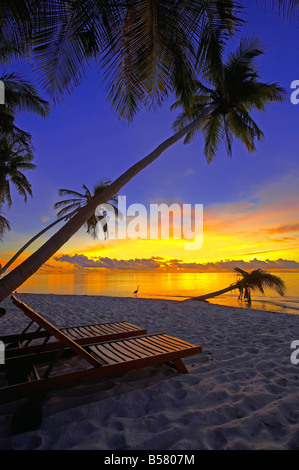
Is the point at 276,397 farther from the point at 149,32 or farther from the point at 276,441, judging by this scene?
the point at 149,32

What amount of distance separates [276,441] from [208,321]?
16.6ft

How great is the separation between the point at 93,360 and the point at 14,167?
1753 cm

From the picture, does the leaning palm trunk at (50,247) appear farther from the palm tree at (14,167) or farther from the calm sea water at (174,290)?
the calm sea water at (174,290)

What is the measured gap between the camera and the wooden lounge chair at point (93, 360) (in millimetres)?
2211

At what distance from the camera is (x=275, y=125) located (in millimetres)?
9672

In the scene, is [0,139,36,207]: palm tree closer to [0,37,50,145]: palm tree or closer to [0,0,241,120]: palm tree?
[0,37,50,145]: palm tree

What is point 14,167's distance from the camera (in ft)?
53.8

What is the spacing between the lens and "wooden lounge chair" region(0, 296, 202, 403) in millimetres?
2211

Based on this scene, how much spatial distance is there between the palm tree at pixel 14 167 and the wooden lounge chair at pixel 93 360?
14.2 metres

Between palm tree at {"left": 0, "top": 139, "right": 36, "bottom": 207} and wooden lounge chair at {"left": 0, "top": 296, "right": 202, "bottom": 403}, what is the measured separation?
14232 millimetres

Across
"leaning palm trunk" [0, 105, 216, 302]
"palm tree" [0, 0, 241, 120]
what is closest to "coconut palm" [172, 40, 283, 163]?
"palm tree" [0, 0, 241, 120]

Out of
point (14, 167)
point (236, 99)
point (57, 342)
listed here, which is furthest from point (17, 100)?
point (57, 342)

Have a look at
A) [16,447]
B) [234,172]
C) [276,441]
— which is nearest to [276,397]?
[276,441]

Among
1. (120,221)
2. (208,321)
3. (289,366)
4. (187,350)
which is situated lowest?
(208,321)
